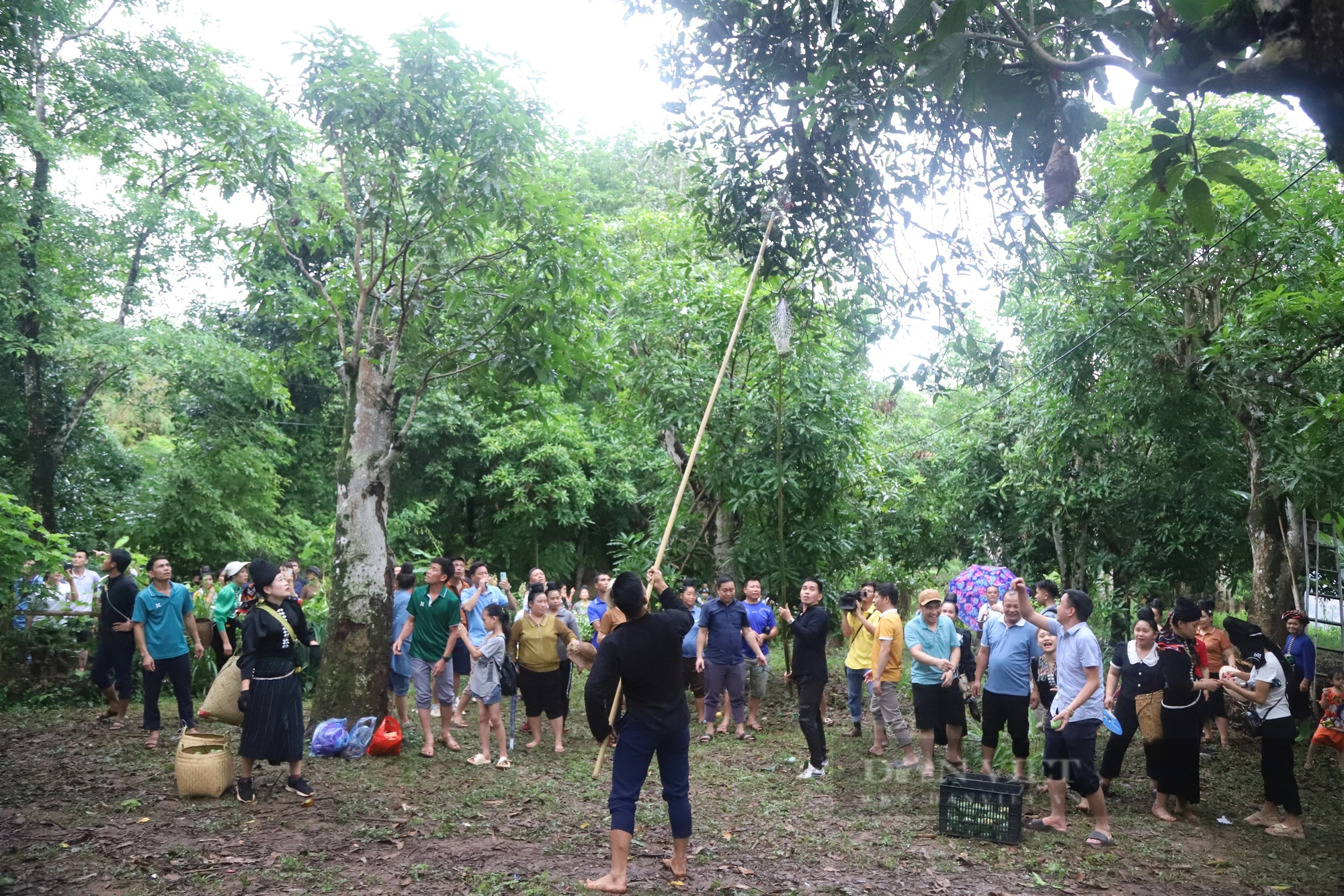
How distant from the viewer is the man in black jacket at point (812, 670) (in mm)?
8797

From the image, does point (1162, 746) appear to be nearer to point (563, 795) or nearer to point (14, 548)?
point (563, 795)

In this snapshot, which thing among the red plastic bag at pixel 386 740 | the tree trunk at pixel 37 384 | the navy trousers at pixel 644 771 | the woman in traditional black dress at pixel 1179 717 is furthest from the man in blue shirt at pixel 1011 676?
the tree trunk at pixel 37 384

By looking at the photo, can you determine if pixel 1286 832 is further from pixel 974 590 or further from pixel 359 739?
pixel 359 739

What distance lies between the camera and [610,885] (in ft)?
18.0

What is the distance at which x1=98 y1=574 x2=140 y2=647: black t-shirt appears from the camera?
9383 mm

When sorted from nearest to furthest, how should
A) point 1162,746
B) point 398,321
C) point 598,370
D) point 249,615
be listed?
point 249,615
point 1162,746
point 398,321
point 598,370

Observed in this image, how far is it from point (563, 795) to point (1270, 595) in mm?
9522

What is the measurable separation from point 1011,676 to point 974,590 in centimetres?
549

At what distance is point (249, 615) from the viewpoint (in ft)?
22.7

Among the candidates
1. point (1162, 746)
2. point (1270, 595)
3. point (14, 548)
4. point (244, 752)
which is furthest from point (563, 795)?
point (1270, 595)

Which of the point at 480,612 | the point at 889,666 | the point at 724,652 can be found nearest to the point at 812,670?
the point at 889,666

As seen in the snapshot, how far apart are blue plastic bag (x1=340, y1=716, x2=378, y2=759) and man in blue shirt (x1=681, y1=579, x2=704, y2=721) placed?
11.0ft

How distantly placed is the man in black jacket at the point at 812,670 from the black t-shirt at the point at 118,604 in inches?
253

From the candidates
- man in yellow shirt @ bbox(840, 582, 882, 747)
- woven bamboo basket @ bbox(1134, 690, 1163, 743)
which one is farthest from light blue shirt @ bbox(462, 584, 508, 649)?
woven bamboo basket @ bbox(1134, 690, 1163, 743)
